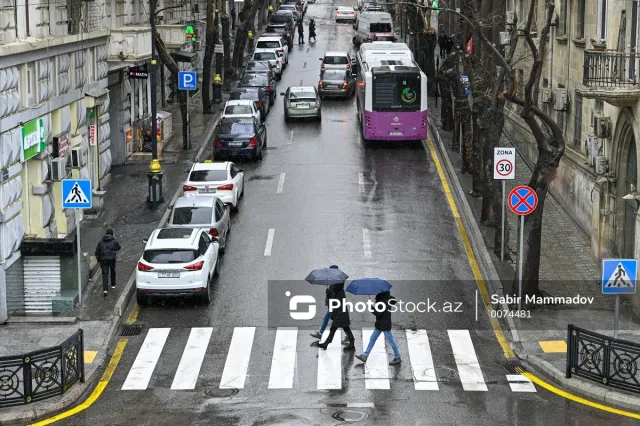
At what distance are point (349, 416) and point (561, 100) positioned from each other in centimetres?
1998

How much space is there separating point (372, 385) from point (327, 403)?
4.58ft

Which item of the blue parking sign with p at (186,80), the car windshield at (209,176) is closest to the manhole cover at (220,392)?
the car windshield at (209,176)

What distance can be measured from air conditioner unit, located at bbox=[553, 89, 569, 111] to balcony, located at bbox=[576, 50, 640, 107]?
9.36 metres

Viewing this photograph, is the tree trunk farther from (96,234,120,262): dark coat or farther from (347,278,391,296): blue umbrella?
(347,278,391,296): blue umbrella

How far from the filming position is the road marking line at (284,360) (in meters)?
22.2

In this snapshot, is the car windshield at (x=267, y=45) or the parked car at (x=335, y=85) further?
the car windshield at (x=267, y=45)

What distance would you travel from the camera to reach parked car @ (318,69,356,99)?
→ 58.2 meters

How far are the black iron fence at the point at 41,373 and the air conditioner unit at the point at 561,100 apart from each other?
807 inches

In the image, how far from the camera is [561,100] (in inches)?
1470

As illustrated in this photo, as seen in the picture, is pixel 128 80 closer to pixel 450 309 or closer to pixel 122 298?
pixel 122 298

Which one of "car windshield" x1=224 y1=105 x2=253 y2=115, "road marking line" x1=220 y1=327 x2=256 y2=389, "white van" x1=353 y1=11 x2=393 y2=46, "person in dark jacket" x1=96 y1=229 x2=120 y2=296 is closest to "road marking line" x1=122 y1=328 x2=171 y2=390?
"road marking line" x1=220 y1=327 x2=256 y2=389

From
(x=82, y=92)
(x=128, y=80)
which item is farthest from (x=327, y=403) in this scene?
(x=128, y=80)

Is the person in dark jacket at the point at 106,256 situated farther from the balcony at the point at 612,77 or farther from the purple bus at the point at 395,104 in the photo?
the purple bus at the point at 395,104

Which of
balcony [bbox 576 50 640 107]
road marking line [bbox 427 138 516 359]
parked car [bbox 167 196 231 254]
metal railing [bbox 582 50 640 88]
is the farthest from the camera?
parked car [bbox 167 196 231 254]
